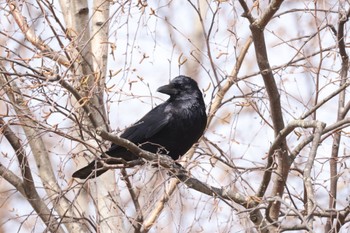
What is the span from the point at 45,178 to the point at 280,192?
7.08 feet

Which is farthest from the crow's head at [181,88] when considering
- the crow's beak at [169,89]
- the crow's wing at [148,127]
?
the crow's wing at [148,127]

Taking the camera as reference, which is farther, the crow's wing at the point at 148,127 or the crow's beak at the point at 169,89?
the crow's beak at the point at 169,89

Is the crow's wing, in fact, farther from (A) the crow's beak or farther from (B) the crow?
(A) the crow's beak

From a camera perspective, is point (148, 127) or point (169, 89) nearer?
point (148, 127)

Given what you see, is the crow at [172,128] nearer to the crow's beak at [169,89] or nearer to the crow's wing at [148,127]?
the crow's wing at [148,127]

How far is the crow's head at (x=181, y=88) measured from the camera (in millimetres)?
6812

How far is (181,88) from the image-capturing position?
6867mm

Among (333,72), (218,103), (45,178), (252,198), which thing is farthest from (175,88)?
(252,198)

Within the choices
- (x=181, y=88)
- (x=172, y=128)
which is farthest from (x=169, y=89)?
(x=172, y=128)

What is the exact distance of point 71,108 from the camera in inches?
169

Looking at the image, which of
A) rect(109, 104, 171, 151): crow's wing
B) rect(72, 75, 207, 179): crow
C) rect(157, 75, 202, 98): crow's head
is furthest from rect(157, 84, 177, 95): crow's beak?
rect(109, 104, 171, 151): crow's wing

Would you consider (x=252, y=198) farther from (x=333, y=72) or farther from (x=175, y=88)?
(x=175, y=88)

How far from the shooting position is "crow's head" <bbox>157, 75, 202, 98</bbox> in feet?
22.4

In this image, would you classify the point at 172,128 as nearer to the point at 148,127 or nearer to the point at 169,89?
the point at 148,127
